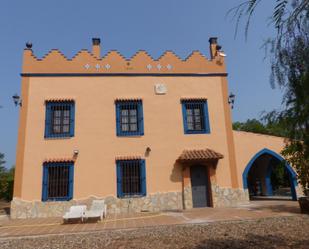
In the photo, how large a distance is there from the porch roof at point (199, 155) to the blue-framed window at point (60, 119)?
5.31 metres

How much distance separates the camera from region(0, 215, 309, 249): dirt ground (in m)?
6.01

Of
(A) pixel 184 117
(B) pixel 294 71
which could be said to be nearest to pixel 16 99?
(A) pixel 184 117

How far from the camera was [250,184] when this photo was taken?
63.9 ft

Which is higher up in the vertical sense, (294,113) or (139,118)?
(139,118)

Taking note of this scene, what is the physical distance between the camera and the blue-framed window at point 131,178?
40.0 ft

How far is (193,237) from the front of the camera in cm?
669

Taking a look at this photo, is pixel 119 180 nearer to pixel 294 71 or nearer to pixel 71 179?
pixel 71 179

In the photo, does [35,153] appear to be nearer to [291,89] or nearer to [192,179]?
[192,179]

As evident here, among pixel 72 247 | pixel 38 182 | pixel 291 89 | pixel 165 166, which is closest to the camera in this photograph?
pixel 291 89

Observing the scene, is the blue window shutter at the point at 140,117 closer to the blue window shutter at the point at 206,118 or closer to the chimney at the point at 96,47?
the blue window shutter at the point at 206,118

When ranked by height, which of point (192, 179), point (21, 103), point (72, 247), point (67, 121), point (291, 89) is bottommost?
point (72, 247)

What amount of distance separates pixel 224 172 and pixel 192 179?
1.67 meters

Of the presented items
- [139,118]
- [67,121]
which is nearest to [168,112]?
[139,118]

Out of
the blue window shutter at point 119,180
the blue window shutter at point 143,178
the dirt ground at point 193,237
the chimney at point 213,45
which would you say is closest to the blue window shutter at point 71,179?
the blue window shutter at point 119,180
